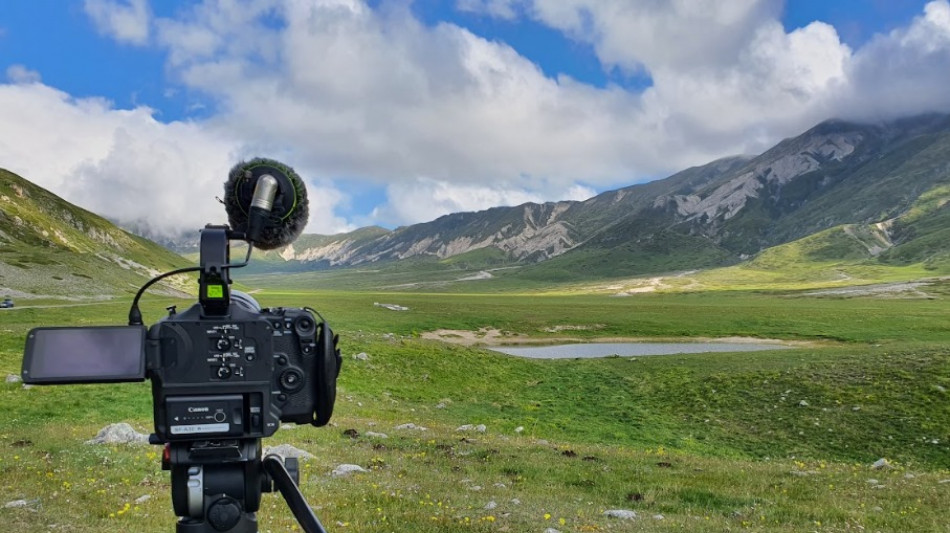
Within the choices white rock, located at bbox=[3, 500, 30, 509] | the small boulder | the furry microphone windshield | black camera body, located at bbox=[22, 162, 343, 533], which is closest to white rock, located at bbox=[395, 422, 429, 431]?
the small boulder

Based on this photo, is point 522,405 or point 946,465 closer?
point 946,465

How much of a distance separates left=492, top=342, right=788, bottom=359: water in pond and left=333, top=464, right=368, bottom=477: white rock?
45046mm

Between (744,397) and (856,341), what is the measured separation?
43913 mm

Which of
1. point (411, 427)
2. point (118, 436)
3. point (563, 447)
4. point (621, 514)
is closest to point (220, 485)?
point (621, 514)

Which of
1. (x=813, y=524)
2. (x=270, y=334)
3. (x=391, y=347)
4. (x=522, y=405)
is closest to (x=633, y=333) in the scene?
(x=391, y=347)

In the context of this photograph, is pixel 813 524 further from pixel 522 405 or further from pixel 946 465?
pixel 522 405

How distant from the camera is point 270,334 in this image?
418 centimetres

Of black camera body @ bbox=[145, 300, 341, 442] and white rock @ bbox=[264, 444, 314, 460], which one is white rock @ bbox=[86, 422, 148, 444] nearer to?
white rock @ bbox=[264, 444, 314, 460]

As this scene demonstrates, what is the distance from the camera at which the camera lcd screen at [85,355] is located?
3.72 metres

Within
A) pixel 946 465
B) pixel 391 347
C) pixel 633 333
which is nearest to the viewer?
pixel 946 465

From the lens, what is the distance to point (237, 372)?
408 centimetres

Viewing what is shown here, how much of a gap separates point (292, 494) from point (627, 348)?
62.1 meters

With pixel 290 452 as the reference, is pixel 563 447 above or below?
below

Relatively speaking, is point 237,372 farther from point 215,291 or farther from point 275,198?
point 275,198
